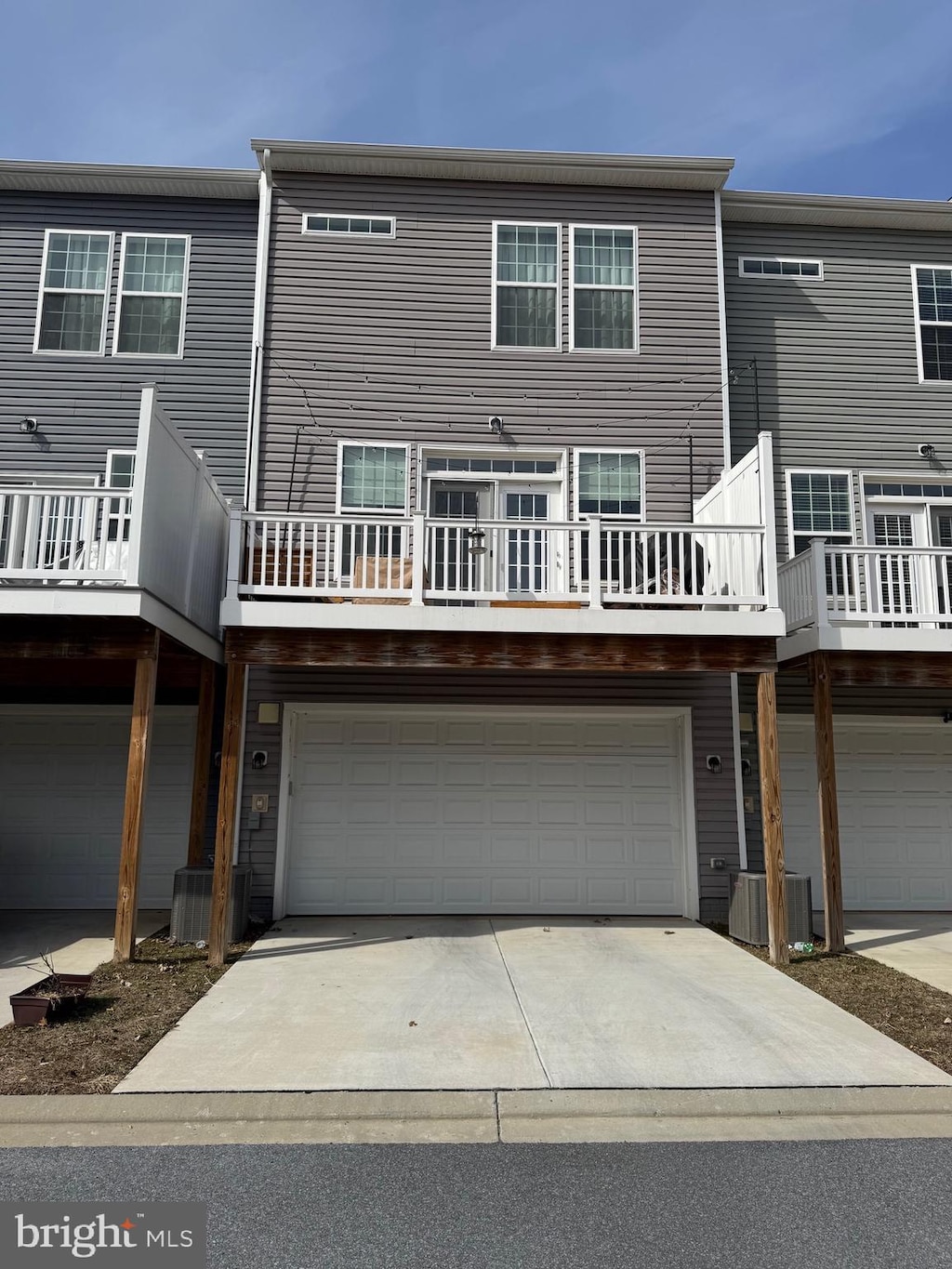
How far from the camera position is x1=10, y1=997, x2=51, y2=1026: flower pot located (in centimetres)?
534

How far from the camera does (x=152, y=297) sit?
10.2 metres

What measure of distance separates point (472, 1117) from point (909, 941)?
5773 mm

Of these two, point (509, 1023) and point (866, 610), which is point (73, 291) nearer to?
point (509, 1023)

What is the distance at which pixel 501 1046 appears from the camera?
17.1ft

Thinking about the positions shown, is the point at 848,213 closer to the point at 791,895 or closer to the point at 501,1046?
the point at 791,895

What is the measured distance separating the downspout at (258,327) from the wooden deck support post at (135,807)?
2881 mm

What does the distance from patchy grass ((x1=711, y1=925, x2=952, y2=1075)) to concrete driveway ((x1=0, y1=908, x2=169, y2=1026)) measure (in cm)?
569

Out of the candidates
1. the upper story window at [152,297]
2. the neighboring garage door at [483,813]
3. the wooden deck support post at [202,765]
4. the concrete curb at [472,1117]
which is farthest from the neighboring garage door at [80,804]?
the concrete curb at [472,1117]

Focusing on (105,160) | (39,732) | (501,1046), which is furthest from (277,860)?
(105,160)

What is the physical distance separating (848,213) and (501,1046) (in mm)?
10342

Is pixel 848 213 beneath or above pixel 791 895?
above

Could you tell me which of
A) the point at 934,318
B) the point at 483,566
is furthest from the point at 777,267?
the point at 483,566

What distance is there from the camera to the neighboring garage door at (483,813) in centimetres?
916

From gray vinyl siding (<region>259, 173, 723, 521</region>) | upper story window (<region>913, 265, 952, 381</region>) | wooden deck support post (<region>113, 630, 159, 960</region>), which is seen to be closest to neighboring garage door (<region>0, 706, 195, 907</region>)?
wooden deck support post (<region>113, 630, 159, 960</region>)
